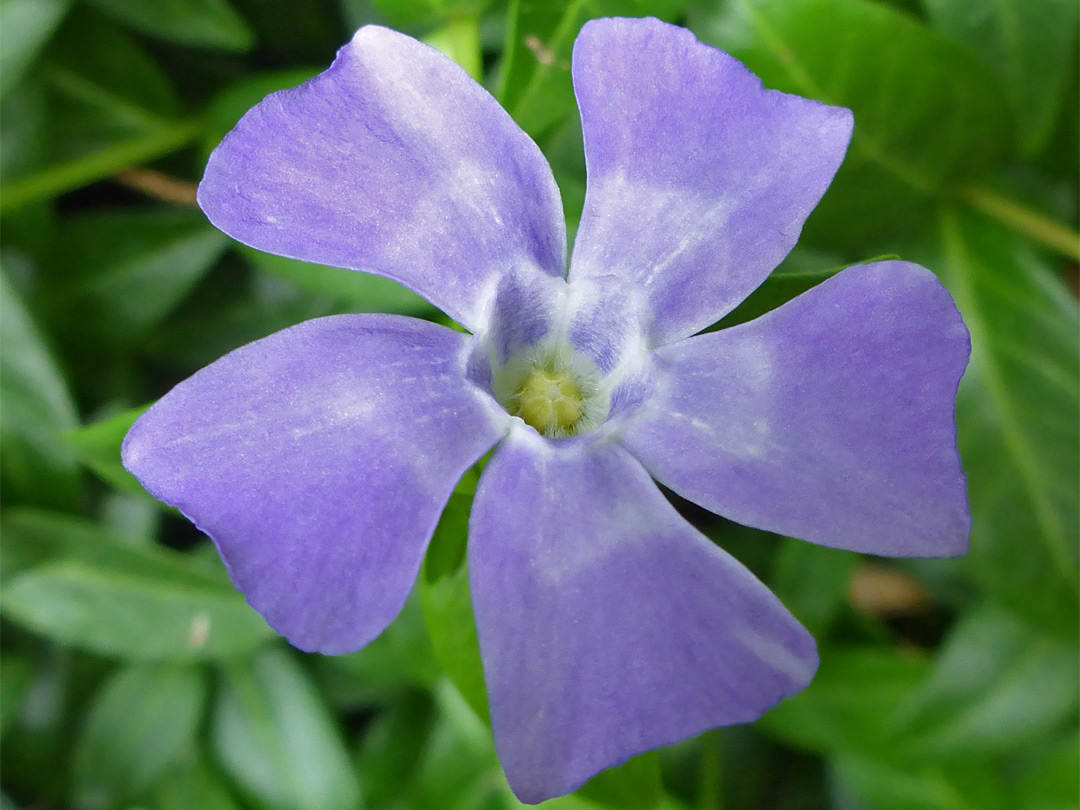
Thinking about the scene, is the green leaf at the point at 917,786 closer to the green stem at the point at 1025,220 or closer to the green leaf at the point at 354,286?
the green stem at the point at 1025,220

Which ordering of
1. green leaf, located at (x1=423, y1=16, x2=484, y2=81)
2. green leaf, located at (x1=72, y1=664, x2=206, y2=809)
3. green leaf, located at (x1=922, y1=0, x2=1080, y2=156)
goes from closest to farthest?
green leaf, located at (x1=423, y1=16, x2=484, y2=81), green leaf, located at (x1=922, y1=0, x2=1080, y2=156), green leaf, located at (x1=72, y1=664, x2=206, y2=809)

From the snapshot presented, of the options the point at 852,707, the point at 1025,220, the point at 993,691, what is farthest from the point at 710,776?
the point at 1025,220

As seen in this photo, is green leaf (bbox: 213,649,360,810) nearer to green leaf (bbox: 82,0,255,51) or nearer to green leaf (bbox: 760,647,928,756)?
green leaf (bbox: 760,647,928,756)

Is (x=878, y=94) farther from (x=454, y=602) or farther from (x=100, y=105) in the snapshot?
(x=100, y=105)

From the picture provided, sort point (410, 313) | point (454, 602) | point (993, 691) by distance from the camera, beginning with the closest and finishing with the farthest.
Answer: point (454, 602) → point (410, 313) → point (993, 691)

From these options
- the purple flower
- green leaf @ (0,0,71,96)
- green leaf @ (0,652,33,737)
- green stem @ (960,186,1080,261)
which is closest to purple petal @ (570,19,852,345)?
the purple flower

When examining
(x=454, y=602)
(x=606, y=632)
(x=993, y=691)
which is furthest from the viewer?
(x=993, y=691)
